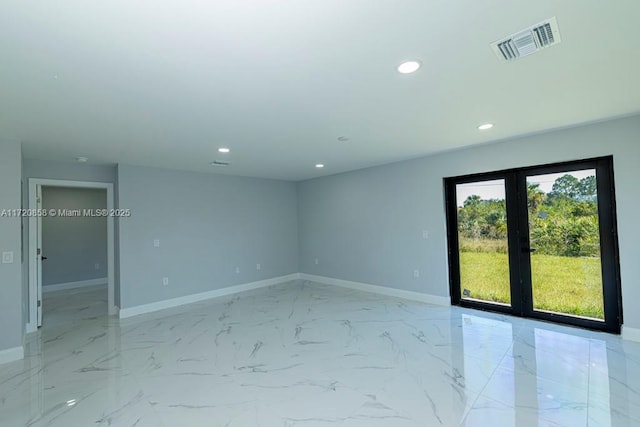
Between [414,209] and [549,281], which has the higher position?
[414,209]

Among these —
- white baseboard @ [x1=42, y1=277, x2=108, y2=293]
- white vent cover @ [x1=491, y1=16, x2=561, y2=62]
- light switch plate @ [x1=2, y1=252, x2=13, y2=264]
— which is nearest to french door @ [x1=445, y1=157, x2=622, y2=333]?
white vent cover @ [x1=491, y1=16, x2=561, y2=62]

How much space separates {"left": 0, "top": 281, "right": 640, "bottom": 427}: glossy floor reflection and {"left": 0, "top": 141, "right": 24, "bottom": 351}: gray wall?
1.18 feet

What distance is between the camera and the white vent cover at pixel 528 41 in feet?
5.28

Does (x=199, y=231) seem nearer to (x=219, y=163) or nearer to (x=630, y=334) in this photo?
(x=219, y=163)

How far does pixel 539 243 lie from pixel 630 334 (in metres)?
1.25

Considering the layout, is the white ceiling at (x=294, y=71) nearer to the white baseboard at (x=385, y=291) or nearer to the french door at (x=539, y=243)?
the french door at (x=539, y=243)

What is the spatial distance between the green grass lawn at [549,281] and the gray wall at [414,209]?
0.30 meters

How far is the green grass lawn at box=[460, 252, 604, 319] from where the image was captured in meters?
3.56

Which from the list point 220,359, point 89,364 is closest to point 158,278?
point 89,364

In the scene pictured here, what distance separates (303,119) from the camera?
2875 millimetres

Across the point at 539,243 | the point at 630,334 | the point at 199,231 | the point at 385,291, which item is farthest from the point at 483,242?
the point at 199,231

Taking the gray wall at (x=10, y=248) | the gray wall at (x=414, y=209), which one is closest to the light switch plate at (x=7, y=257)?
the gray wall at (x=10, y=248)

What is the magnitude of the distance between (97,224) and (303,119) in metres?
7.08

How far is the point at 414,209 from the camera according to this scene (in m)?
4.95
